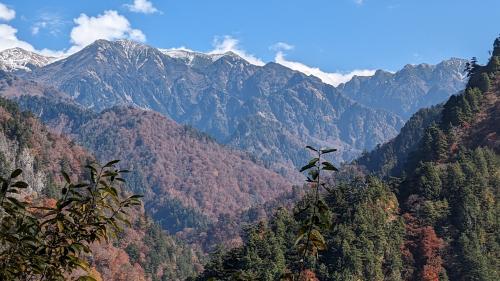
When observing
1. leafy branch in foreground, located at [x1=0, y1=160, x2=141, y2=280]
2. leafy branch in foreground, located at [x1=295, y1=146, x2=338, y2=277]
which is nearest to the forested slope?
leafy branch in foreground, located at [x1=0, y1=160, x2=141, y2=280]

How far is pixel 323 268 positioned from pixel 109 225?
8344 centimetres

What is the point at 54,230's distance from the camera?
9.06 meters

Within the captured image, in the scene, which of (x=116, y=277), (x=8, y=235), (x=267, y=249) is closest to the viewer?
(x=8, y=235)

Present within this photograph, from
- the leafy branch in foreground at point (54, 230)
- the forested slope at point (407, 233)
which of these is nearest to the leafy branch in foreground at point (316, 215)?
the leafy branch in foreground at point (54, 230)

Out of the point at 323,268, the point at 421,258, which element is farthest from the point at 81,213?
the point at 421,258

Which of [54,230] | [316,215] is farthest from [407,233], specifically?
[54,230]

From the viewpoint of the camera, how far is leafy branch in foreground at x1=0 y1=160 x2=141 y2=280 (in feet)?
27.5

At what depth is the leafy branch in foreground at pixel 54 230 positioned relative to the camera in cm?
837

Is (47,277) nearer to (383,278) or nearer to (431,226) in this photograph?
(383,278)

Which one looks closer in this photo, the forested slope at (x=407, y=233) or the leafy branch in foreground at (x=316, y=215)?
the leafy branch in foreground at (x=316, y=215)

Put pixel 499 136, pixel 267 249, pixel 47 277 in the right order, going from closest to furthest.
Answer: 1. pixel 47 277
2. pixel 267 249
3. pixel 499 136

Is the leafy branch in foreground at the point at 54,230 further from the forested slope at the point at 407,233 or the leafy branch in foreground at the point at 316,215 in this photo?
the forested slope at the point at 407,233

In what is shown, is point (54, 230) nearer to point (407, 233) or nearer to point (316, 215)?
point (316, 215)

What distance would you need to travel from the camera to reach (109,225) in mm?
9328
